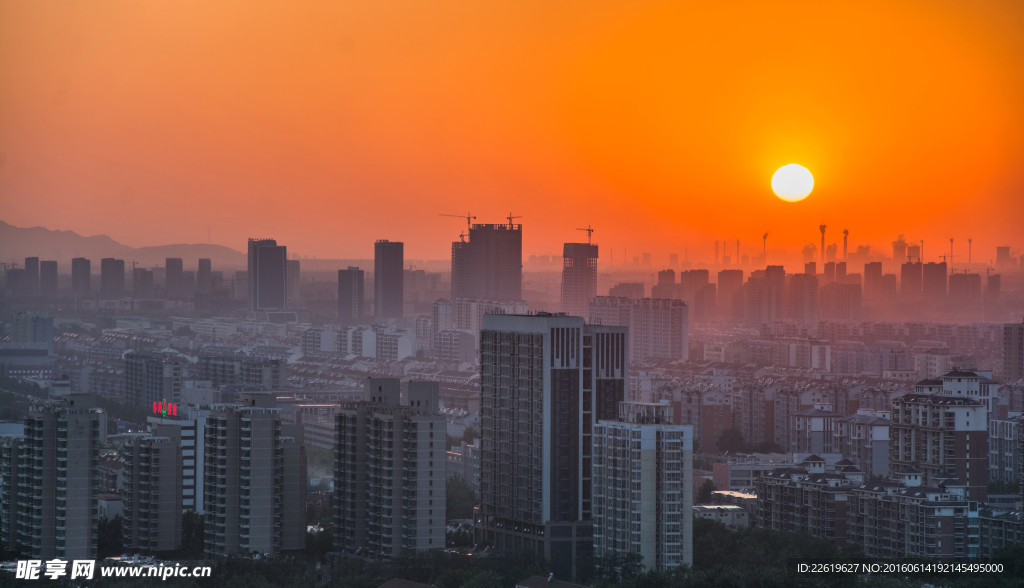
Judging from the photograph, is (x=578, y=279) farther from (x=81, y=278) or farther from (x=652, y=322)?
(x=81, y=278)

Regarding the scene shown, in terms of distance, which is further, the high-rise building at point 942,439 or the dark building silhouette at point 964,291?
the dark building silhouette at point 964,291

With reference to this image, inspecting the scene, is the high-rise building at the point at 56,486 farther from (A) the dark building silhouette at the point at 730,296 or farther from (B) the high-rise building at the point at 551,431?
(A) the dark building silhouette at the point at 730,296

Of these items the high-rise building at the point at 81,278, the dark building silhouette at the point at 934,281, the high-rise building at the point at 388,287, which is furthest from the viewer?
the high-rise building at the point at 388,287

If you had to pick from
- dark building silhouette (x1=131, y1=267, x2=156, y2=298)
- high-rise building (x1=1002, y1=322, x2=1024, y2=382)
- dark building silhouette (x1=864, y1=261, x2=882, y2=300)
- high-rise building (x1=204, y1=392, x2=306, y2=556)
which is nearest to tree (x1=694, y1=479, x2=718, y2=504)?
high-rise building (x1=204, y1=392, x2=306, y2=556)

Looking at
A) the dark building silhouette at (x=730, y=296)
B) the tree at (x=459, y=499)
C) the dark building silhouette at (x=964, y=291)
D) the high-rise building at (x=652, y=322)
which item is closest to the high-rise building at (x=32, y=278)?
the high-rise building at (x=652, y=322)

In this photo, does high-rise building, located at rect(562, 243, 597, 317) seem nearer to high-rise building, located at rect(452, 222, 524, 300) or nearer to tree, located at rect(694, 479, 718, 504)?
high-rise building, located at rect(452, 222, 524, 300)
